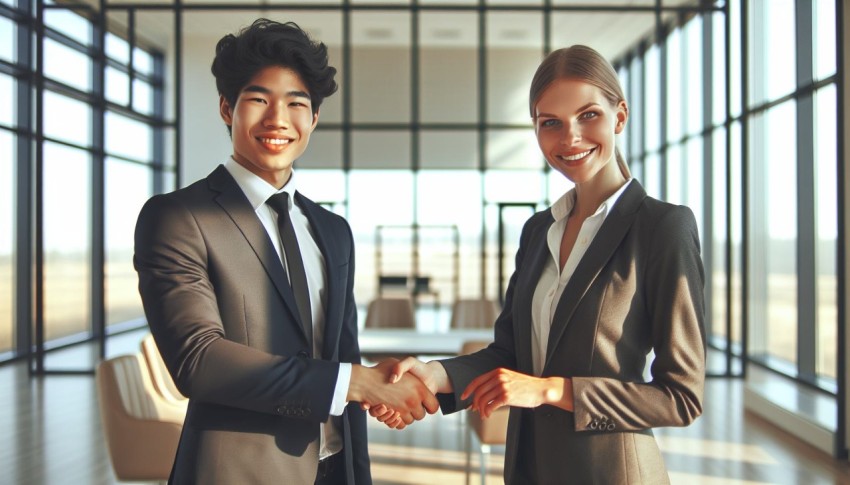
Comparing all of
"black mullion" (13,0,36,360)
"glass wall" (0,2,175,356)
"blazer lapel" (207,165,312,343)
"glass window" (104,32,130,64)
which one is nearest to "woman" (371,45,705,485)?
"blazer lapel" (207,165,312,343)

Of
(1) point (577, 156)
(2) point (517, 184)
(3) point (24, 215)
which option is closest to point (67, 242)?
(3) point (24, 215)

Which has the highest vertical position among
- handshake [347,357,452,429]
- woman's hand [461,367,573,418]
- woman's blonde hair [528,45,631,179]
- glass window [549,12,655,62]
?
glass window [549,12,655,62]

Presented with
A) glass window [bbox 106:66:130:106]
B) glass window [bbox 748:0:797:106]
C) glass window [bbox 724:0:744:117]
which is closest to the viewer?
glass window [bbox 748:0:797:106]

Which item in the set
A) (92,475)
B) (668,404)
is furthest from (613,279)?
(92,475)

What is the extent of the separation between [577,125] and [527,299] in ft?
1.35

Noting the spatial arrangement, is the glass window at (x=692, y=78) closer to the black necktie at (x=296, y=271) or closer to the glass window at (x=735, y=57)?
the glass window at (x=735, y=57)

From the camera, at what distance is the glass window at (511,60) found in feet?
29.5

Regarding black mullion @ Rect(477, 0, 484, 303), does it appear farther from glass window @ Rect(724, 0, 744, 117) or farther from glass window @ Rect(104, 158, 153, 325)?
glass window @ Rect(104, 158, 153, 325)

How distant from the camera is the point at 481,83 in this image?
10.2 meters

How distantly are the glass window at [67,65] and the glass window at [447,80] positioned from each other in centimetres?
450

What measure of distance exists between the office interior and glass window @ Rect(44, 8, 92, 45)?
24mm

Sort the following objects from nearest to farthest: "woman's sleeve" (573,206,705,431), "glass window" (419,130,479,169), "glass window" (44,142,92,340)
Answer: "woman's sleeve" (573,206,705,431) → "glass window" (44,142,92,340) → "glass window" (419,130,479,169)

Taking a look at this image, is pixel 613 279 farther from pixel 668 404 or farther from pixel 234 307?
pixel 234 307

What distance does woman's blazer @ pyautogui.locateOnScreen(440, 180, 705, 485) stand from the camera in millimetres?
1505
